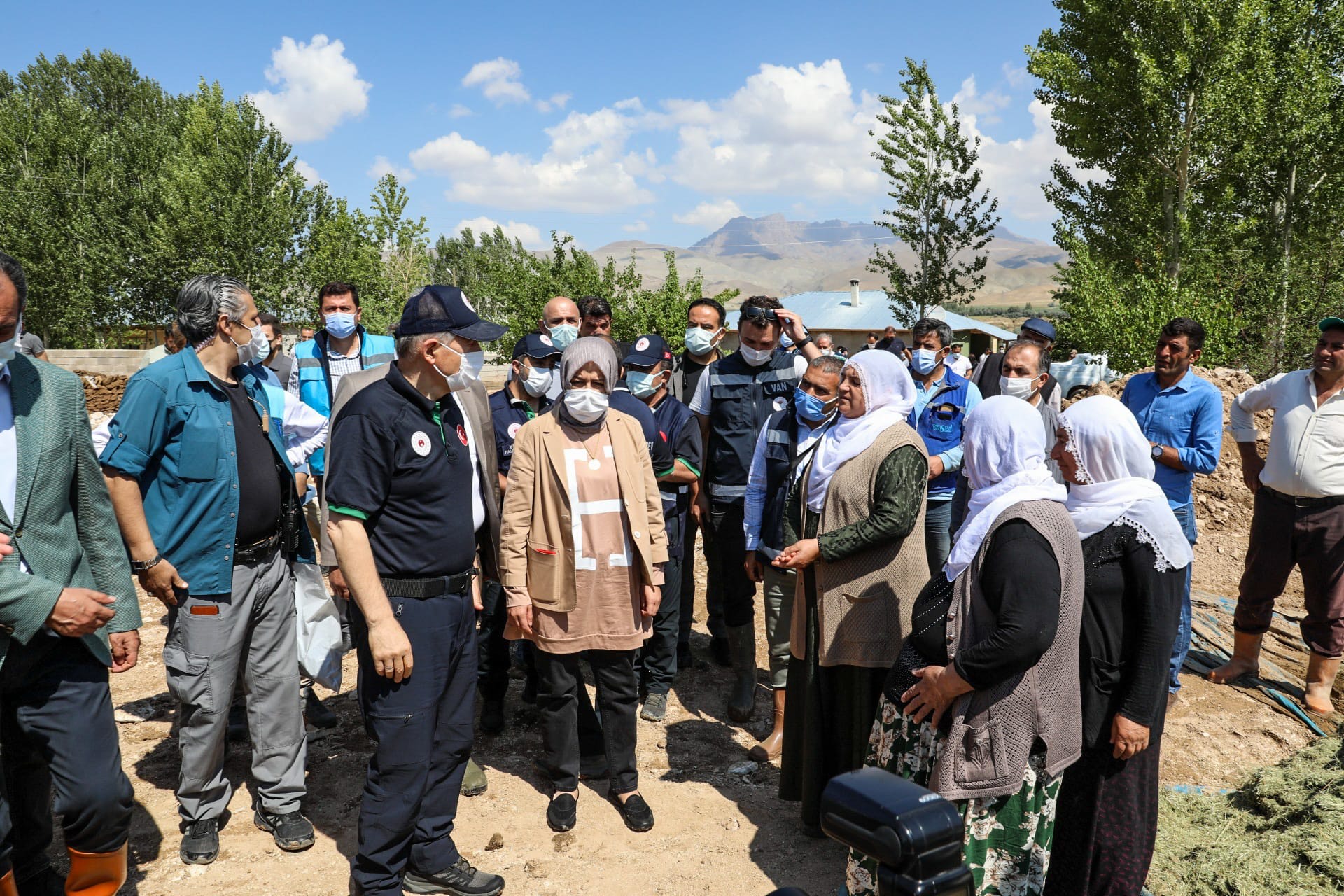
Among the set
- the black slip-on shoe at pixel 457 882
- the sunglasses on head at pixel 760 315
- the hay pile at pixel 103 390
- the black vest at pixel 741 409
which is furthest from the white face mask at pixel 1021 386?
the hay pile at pixel 103 390

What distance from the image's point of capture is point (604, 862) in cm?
330

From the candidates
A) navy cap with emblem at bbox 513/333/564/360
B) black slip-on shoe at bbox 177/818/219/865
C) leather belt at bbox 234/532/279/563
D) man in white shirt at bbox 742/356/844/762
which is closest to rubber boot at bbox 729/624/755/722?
man in white shirt at bbox 742/356/844/762

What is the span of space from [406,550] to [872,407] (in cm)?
184

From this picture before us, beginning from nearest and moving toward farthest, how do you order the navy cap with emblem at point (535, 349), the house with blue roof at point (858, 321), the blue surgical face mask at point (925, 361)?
the navy cap with emblem at point (535, 349), the blue surgical face mask at point (925, 361), the house with blue roof at point (858, 321)

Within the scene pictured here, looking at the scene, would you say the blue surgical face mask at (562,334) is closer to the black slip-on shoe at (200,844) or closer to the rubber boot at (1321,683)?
the black slip-on shoe at (200,844)

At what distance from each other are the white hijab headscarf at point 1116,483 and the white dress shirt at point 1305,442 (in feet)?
9.20

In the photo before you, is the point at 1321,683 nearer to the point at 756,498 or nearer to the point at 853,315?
the point at 756,498

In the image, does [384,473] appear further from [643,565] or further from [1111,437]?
[1111,437]

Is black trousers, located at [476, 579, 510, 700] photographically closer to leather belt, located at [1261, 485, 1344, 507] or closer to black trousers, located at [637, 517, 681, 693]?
black trousers, located at [637, 517, 681, 693]

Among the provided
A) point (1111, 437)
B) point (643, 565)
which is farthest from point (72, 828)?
point (1111, 437)

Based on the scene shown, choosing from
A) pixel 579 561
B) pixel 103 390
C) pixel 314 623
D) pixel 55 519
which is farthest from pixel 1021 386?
pixel 103 390

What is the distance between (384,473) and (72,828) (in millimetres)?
1417

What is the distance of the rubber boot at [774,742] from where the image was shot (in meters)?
4.14

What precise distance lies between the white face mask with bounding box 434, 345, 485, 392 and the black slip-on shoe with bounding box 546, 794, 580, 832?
6.08 ft
